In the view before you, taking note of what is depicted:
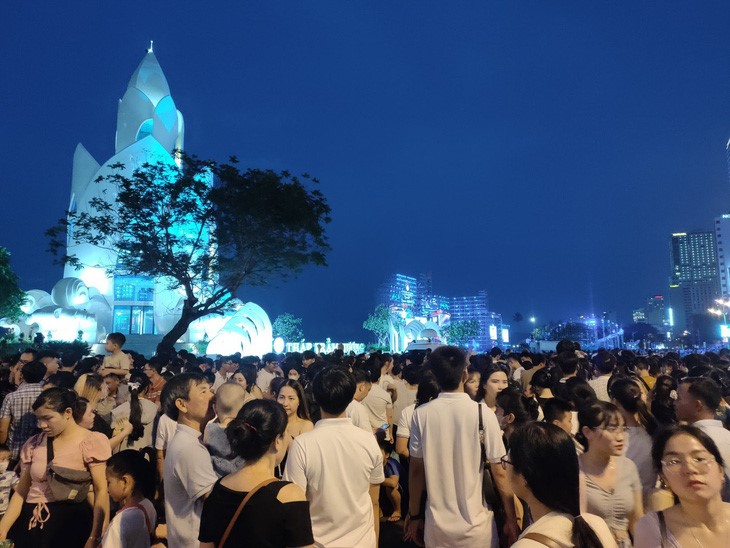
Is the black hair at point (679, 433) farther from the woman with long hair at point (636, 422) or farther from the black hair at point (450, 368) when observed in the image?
the black hair at point (450, 368)

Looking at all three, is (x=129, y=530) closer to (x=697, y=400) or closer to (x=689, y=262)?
(x=697, y=400)

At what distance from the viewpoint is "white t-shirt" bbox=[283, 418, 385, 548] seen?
9.54ft

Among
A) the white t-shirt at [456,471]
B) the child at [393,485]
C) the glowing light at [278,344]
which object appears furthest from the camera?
the glowing light at [278,344]

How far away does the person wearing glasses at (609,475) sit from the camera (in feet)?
9.02

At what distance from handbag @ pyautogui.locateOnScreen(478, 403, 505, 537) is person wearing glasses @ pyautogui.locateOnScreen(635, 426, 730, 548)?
3.86 feet

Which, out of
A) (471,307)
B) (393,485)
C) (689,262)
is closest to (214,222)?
(393,485)

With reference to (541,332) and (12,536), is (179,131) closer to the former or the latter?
(12,536)

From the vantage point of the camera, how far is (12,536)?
3.49 m

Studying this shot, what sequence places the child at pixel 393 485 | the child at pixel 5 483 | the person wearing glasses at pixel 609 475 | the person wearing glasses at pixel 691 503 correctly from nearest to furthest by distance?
the person wearing glasses at pixel 691 503 → the person wearing glasses at pixel 609 475 → the child at pixel 5 483 → the child at pixel 393 485

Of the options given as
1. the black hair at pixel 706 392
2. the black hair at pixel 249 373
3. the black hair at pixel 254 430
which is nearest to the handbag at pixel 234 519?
the black hair at pixel 254 430

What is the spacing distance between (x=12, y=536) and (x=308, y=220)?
55.6 ft

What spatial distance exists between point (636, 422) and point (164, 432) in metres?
3.53

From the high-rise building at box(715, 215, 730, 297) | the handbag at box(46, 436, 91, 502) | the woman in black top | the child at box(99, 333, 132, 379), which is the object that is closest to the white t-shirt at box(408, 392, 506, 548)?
the woman in black top

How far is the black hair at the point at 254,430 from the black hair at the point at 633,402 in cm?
259
